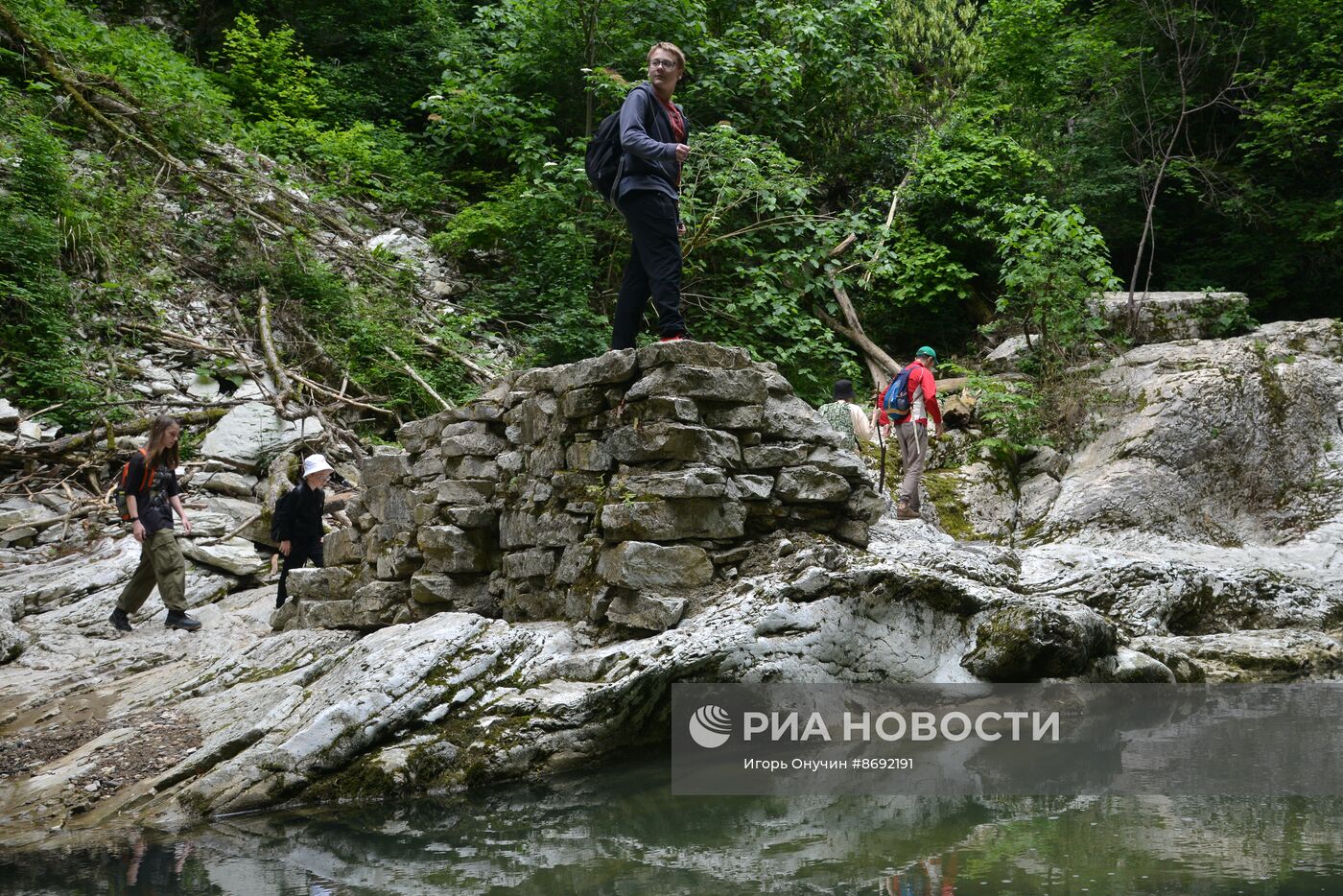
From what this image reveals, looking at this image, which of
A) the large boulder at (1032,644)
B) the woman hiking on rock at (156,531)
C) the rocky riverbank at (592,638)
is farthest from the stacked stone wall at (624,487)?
the woman hiking on rock at (156,531)

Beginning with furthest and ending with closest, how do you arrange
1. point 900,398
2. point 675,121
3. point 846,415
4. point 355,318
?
1. point 355,318
2. point 846,415
3. point 900,398
4. point 675,121

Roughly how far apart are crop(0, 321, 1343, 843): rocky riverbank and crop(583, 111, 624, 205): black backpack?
4.09 feet

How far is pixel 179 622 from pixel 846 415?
6.32 m

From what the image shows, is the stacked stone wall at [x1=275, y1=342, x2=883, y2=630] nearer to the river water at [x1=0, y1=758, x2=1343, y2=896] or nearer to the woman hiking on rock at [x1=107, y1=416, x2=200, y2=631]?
Result: the river water at [x1=0, y1=758, x2=1343, y2=896]

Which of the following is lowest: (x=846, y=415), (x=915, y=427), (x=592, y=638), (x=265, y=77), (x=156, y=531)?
(x=592, y=638)

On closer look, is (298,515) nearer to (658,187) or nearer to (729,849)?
(658,187)

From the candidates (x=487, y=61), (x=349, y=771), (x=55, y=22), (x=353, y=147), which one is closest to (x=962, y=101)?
(x=487, y=61)

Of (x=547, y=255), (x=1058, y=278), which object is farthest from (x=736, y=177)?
(x=1058, y=278)

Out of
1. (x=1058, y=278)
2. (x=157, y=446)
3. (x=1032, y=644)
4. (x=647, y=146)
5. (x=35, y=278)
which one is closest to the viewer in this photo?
(x=647, y=146)

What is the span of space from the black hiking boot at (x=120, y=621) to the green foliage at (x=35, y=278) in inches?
151

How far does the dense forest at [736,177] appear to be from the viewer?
1238cm

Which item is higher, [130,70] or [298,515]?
[130,70]

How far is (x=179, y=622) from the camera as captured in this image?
Result: 8.62m

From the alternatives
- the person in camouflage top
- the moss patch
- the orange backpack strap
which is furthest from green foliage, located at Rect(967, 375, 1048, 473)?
the orange backpack strap
